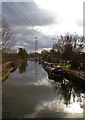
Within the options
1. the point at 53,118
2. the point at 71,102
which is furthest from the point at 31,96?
the point at 53,118

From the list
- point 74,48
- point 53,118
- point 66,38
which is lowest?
point 53,118

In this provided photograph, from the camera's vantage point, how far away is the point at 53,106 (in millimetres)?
9391

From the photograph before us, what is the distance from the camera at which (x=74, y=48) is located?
32.5 m

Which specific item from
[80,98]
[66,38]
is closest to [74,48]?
[66,38]

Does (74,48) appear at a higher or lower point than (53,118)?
higher

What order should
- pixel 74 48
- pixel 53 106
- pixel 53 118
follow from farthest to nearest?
pixel 74 48, pixel 53 106, pixel 53 118

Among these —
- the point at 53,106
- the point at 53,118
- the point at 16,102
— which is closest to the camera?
the point at 53,118

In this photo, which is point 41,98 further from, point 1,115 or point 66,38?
point 66,38

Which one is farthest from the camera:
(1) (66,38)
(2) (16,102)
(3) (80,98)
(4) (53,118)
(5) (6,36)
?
(1) (66,38)

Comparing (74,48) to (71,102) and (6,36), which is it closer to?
(6,36)

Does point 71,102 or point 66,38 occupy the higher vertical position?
point 66,38

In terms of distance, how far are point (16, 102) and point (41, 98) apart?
2243 millimetres

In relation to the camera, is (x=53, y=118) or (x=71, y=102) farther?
(x=71, y=102)

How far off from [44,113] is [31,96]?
142 inches
